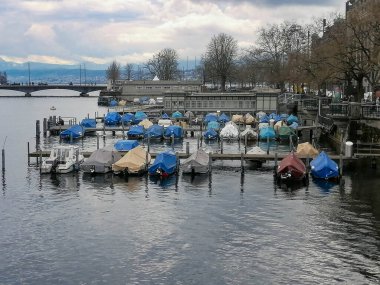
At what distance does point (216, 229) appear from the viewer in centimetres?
3778

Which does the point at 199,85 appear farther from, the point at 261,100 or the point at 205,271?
the point at 205,271

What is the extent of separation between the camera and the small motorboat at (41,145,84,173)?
57.1m

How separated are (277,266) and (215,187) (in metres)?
19.9

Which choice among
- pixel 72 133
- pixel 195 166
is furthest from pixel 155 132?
pixel 195 166

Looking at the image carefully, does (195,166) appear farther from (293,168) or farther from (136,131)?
(136,131)

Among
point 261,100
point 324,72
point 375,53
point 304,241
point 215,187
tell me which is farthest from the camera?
point 261,100

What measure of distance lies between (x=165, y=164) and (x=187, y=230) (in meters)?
18.0

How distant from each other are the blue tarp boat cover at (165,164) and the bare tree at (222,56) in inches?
4798

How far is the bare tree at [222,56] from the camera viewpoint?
179m

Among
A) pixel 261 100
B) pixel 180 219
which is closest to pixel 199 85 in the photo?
pixel 261 100

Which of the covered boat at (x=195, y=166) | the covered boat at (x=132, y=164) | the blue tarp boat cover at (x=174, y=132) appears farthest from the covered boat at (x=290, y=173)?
the blue tarp boat cover at (x=174, y=132)

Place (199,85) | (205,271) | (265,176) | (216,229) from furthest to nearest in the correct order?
(199,85), (265,176), (216,229), (205,271)

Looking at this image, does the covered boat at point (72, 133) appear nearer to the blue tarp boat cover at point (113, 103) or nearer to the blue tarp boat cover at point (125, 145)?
the blue tarp boat cover at point (125, 145)

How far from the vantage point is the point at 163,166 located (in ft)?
179
